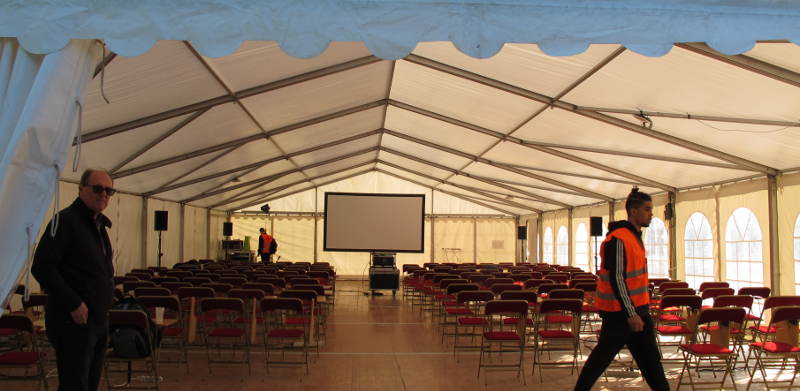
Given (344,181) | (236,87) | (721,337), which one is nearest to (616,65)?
(721,337)

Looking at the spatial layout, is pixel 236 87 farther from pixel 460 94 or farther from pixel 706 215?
pixel 706 215

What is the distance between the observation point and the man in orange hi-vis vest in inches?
152

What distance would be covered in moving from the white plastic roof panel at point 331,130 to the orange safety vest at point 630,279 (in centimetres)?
901

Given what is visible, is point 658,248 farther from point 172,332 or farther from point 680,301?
point 172,332

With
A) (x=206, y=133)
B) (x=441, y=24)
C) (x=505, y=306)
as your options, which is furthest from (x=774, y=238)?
(x=206, y=133)

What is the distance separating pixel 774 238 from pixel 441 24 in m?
9.05

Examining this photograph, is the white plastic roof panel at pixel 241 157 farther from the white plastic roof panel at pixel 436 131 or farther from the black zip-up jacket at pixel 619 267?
the black zip-up jacket at pixel 619 267

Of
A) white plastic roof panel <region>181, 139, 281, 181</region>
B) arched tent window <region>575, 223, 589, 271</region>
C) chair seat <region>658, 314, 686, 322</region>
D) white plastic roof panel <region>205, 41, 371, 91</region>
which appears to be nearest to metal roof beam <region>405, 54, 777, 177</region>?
white plastic roof panel <region>205, 41, 371, 91</region>

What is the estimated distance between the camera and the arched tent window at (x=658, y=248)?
45.6ft

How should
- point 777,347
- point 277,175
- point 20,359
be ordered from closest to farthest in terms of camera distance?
1. point 20,359
2. point 777,347
3. point 277,175

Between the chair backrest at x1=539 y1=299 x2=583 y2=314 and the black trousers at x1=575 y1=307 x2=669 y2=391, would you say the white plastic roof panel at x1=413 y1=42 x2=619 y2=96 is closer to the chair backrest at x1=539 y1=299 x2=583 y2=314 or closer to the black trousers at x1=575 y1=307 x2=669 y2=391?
the chair backrest at x1=539 y1=299 x2=583 y2=314

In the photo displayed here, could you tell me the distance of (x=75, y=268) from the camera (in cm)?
297

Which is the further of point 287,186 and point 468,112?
point 287,186

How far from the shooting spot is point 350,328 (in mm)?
9930
